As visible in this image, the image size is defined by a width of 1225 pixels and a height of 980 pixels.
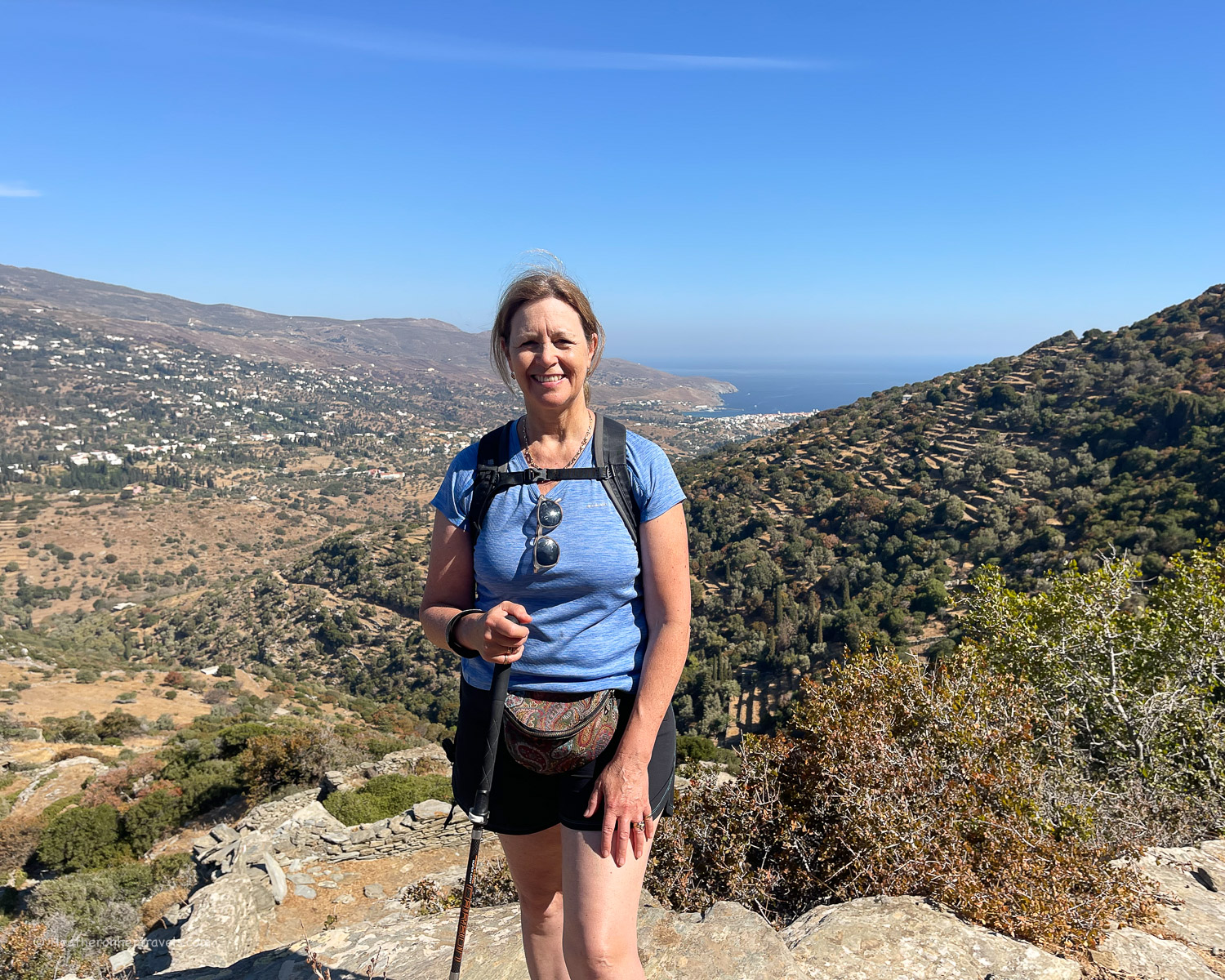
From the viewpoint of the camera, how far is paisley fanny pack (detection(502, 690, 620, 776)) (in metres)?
1.56

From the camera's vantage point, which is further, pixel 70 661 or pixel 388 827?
pixel 70 661

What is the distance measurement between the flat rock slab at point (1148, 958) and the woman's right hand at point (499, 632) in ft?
10.1

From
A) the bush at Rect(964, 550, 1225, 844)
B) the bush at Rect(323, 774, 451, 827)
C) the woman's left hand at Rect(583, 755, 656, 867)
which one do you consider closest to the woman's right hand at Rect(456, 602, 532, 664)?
the woman's left hand at Rect(583, 755, 656, 867)

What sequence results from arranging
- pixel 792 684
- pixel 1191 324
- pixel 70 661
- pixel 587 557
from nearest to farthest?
pixel 587 557 < pixel 792 684 < pixel 70 661 < pixel 1191 324

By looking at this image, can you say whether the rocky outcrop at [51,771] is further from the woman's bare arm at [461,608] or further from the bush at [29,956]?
the woman's bare arm at [461,608]

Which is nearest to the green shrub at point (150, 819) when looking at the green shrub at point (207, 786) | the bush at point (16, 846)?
the green shrub at point (207, 786)

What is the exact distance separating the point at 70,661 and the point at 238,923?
29.4 meters

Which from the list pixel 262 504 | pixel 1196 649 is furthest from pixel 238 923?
pixel 262 504

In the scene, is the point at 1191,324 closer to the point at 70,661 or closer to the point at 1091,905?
the point at 1091,905

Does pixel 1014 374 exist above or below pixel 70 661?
above

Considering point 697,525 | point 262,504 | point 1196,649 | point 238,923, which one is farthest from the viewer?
point 262,504

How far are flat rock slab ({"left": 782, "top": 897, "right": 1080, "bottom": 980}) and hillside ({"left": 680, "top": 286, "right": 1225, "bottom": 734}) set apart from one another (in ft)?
45.0

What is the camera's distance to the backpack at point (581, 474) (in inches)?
61.8

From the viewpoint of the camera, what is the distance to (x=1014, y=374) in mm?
44375
